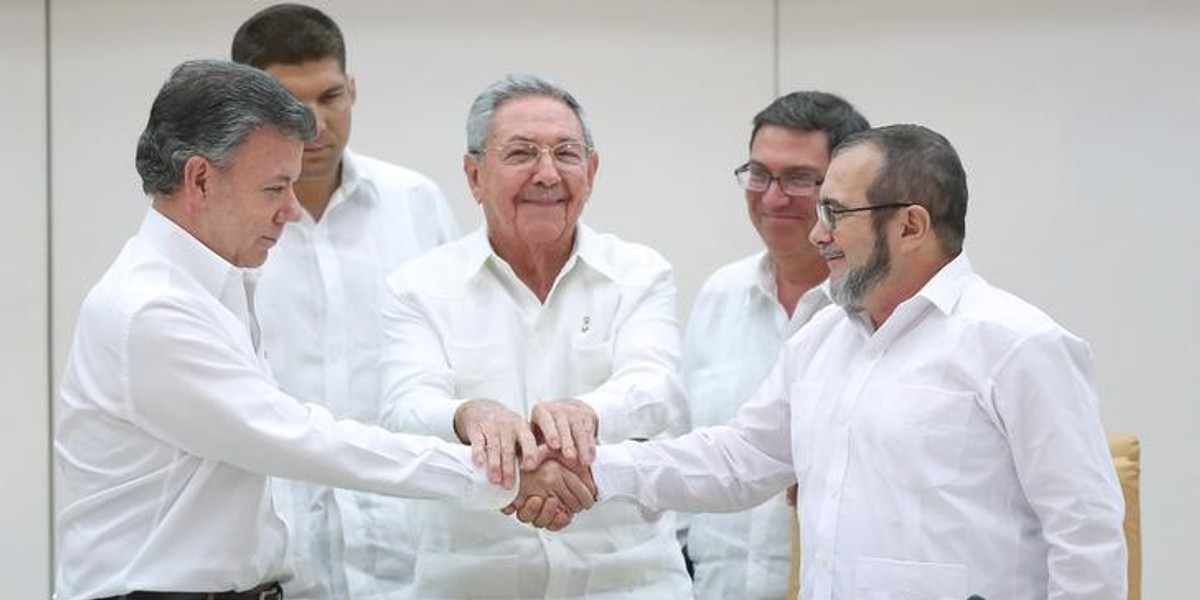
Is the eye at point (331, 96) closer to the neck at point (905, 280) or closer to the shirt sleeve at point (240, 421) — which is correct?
the shirt sleeve at point (240, 421)

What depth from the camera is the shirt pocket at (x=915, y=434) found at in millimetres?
2971

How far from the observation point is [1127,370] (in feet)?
16.9

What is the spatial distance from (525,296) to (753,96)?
1.78 metres

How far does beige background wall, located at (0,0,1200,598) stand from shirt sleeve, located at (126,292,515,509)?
196cm

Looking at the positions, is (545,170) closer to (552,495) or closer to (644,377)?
(644,377)

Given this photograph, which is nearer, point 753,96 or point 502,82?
point 502,82

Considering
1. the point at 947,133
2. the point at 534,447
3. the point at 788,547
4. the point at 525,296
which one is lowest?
the point at 788,547

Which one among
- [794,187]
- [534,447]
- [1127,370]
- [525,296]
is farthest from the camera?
[1127,370]

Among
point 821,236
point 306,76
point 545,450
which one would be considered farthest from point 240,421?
point 306,76

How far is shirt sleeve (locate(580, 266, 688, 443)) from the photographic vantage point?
3.51m

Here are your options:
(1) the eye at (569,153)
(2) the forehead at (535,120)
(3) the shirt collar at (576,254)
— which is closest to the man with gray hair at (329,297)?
(3) the shirt collar at (576,254)

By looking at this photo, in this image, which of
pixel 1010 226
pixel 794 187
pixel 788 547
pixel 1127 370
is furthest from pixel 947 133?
pixel 788 547

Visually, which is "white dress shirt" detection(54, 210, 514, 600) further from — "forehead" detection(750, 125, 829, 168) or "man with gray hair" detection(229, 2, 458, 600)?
"forehead" detection(750, 125, 829, 168)

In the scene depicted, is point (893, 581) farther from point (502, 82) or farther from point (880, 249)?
point (502, 82)
